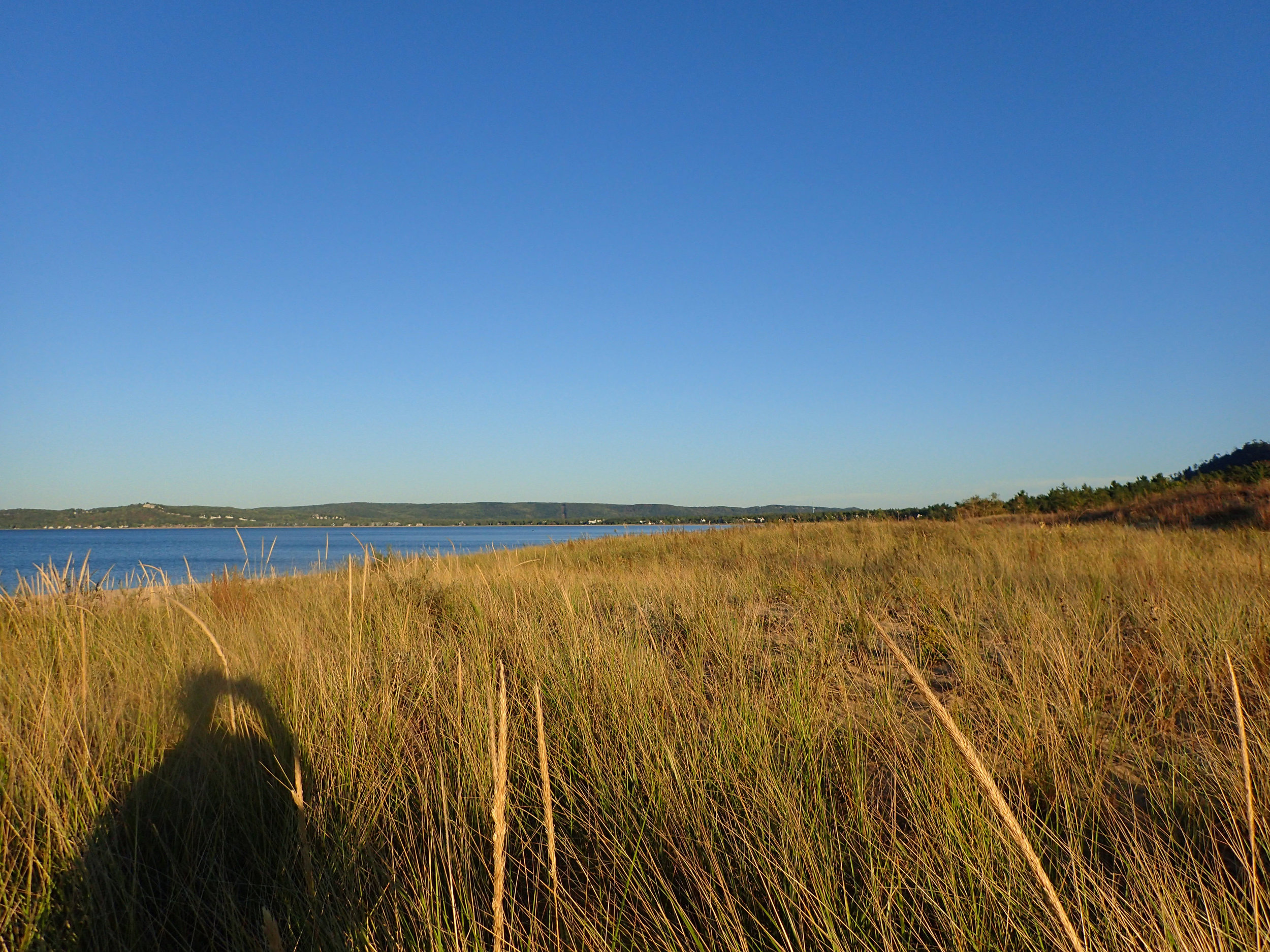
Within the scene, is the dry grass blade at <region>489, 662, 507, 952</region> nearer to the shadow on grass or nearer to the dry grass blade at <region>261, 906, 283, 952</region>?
the dry grass blade at <region>261, 906, 283, 952</region>

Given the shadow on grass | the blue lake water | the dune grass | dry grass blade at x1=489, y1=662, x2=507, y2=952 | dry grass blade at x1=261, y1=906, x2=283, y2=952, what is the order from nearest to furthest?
dry grass blade at x1=261, y1=906, x2=283, y2=952
dry grass blade at x1=489, y1=662, x2=507, y2=952
the dune grass
the shadow on grass
the blue lake water

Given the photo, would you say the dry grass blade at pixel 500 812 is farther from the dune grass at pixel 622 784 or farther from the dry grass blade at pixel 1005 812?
the dry grass blade at pixel 1005 812

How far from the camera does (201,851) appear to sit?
2051mm

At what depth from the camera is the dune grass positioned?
1.55m

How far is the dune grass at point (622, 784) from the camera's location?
5.10 ft

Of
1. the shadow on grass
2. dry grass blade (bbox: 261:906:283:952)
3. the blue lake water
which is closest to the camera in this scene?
dry grass blade (bbox: 261:906:283:952)

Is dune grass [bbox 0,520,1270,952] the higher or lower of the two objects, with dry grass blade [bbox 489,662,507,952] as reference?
lower

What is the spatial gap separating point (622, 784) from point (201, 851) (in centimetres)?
122

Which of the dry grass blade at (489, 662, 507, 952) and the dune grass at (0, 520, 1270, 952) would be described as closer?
the dry grass blade at (489, 662, 507, 952)

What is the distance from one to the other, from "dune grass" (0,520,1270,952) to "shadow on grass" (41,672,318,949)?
0.01 m

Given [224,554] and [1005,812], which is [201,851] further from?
[224,554]

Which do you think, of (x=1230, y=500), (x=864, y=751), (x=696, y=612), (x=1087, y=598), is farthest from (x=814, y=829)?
(x=1230, y=500)

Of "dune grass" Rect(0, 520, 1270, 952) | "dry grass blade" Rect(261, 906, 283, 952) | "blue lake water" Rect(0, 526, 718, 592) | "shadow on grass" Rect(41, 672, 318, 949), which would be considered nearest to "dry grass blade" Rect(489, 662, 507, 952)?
"dune grass" Rect(0, 520, 1270, 952)

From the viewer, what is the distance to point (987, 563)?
706 cm
